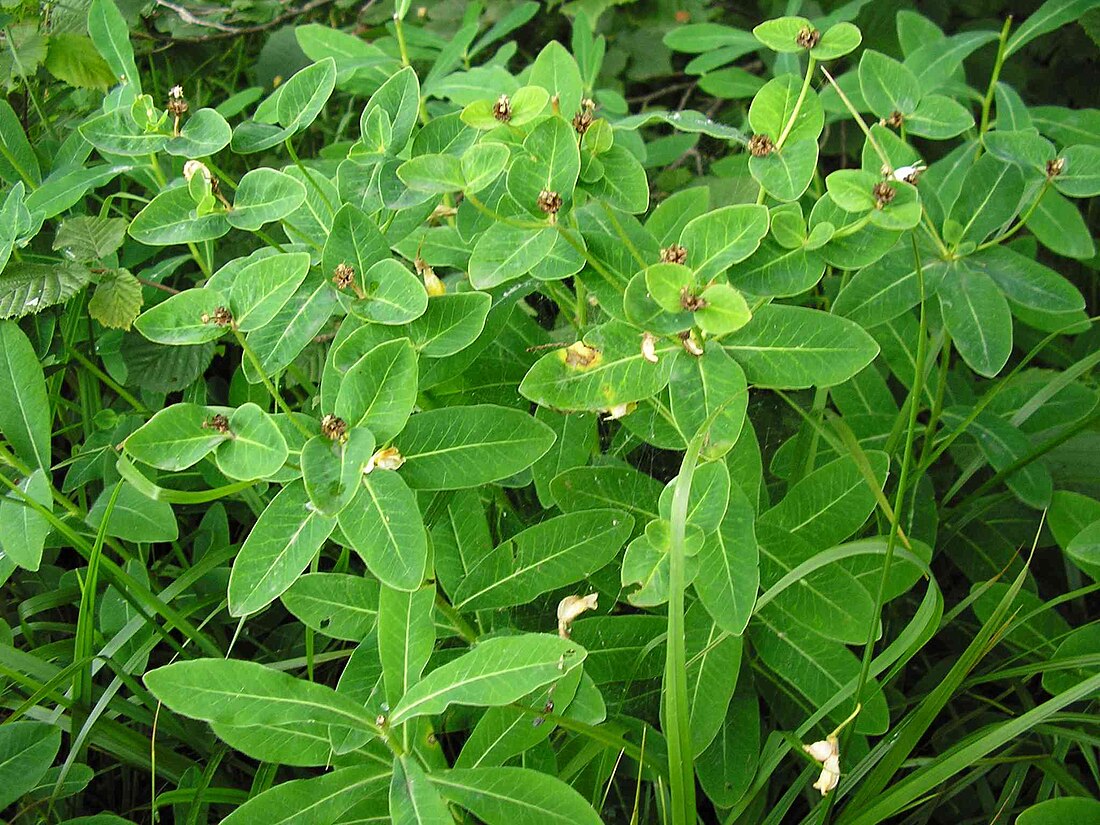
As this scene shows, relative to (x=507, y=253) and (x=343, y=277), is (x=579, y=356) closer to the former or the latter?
(x=507, y=253)

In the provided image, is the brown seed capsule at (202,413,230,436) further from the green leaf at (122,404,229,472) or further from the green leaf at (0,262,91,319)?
the green leaf at (0,262,91,319)

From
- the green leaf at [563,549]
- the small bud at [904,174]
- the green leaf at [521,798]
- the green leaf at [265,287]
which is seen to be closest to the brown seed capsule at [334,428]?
the green leaf at [265,287]

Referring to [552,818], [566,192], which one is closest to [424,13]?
[566,192]

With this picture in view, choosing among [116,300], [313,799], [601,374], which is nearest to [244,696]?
[313,799]

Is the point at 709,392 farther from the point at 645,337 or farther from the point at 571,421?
the point at 571,421

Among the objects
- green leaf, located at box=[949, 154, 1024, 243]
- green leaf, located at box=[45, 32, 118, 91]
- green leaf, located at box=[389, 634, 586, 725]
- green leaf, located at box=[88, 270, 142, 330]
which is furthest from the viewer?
green leaf, located at box=[45, 32, 118, 91]

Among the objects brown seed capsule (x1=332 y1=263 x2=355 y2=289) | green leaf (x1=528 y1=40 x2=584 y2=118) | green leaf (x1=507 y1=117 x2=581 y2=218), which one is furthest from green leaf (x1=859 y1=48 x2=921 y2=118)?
brown seed capsule (x1=332 y1=263 x2=355 y2=289)

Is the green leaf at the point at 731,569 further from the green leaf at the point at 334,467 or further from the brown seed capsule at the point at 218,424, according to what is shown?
the brown seed capsule at the point at 218,424
